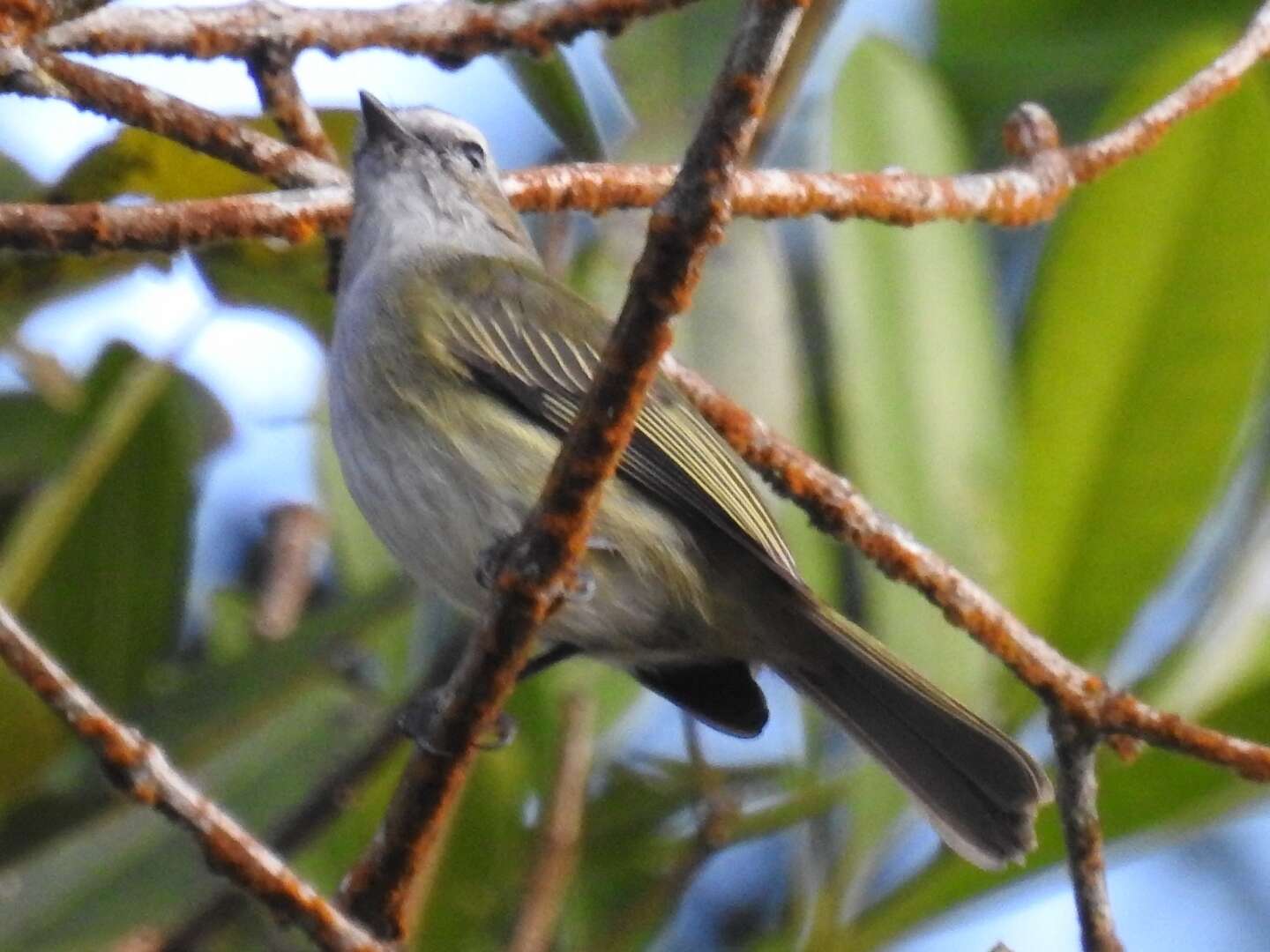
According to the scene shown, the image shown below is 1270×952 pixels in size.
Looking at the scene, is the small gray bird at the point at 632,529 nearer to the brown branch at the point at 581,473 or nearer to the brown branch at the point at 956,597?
the brown branch at the point at 956,597

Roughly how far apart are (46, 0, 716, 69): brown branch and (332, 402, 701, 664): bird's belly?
0.50 m

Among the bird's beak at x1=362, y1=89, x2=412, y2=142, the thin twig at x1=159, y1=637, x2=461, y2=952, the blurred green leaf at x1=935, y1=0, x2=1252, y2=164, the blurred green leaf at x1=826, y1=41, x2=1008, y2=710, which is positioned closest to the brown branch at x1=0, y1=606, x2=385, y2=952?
the thin twig at x1=159, y1=637, x2=461, y2=952

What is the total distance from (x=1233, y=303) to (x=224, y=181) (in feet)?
4.90

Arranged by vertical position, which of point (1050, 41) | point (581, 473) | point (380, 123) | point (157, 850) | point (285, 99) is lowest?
point (157, 850)

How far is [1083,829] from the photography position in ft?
6.74

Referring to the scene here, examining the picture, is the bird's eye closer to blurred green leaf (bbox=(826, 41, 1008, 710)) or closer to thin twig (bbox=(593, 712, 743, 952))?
blurred green leaf (bbox=(826, 41, 1008, 710))

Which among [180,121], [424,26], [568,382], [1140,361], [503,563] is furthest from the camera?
[1140,361]

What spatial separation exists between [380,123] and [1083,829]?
5.43 feet

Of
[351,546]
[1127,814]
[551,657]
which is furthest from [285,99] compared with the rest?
[1127,814]

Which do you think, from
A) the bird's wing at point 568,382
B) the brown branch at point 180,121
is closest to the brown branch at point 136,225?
the brown branch at point 180,121

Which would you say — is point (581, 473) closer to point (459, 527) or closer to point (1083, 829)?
Answer: point (1083, 829)

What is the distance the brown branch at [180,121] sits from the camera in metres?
2.32

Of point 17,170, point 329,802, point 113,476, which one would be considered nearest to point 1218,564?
point 329,802

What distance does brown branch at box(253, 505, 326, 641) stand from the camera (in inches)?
133
